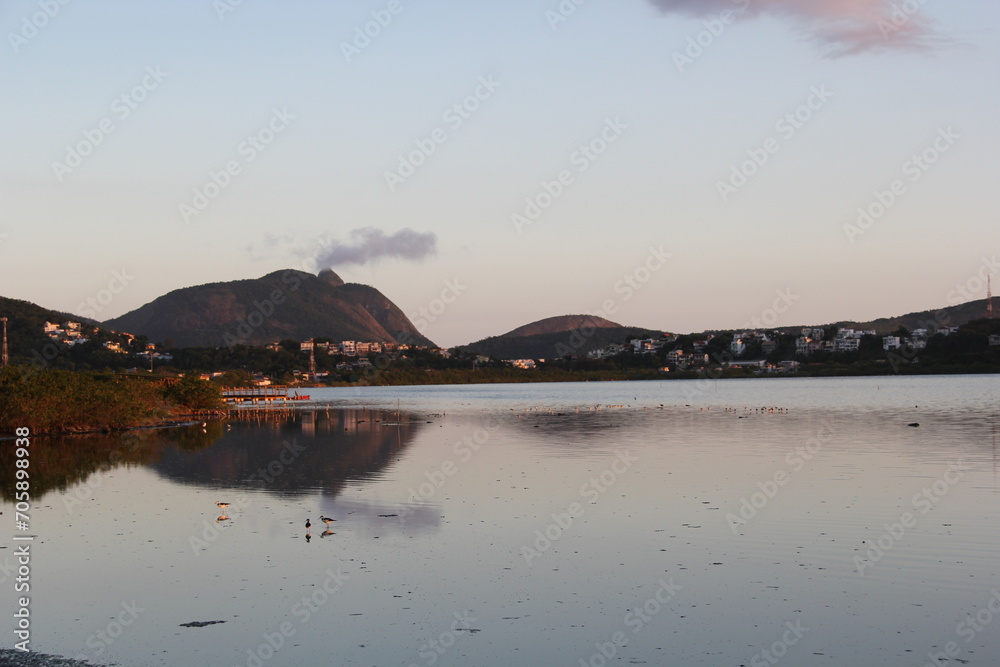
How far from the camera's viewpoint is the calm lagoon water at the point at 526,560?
10.9 metres

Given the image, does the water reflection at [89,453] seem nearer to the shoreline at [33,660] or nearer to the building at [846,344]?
the shoreline at [33,660]

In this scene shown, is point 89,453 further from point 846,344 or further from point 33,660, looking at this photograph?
point 846,344

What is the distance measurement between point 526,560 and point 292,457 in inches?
811

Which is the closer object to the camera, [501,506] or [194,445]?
[501,506]

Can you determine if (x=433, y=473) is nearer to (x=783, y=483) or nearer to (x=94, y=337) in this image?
(x=783, y=483)

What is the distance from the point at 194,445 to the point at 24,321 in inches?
3526

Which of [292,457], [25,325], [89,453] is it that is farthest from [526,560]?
[25,325]

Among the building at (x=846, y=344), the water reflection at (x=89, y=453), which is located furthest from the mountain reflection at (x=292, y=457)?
the building at (x=846, y=344)

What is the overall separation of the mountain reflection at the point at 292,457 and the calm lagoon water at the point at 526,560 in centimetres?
29

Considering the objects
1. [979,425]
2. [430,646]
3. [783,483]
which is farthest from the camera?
[979,425]

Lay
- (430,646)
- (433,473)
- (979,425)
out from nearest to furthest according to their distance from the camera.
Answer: (430,646)
(433,473)
(979,425)

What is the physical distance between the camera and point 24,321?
115m

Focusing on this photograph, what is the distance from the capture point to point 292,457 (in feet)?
112

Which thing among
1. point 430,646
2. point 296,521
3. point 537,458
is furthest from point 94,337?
point 430,646
